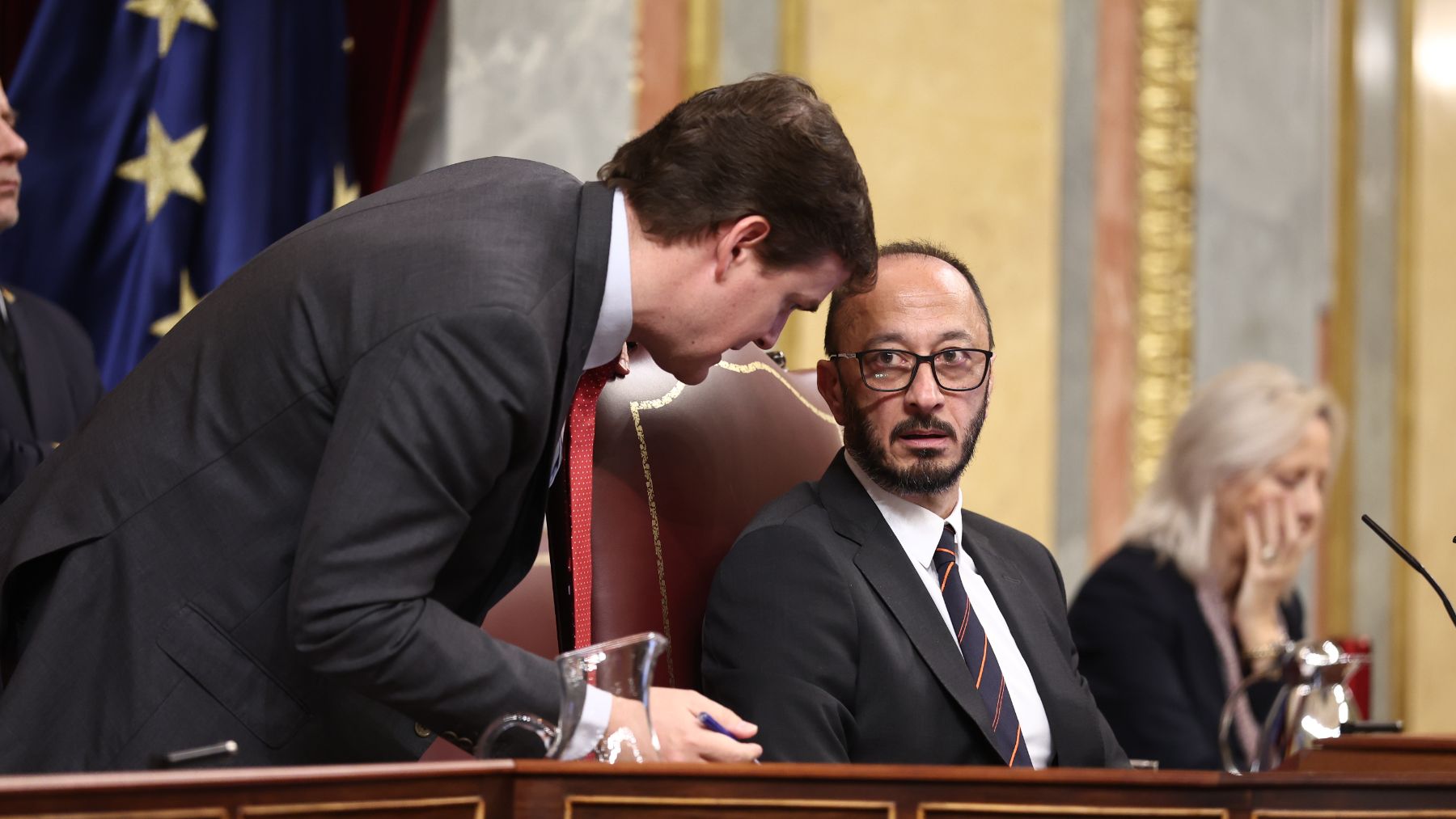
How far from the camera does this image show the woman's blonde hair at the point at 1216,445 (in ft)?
13.0

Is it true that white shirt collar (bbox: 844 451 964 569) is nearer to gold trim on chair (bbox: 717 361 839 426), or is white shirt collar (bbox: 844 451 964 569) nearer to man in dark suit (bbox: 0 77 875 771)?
gold trim on chair (bbox: 717 361 839 426)

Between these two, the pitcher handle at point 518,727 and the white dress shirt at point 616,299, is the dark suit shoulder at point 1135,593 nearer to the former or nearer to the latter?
the white dress shirt at point 616,299

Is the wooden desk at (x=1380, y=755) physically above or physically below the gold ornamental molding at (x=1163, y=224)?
below

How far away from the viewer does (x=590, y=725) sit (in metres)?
1.73

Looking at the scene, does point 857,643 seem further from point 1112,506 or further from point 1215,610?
point 1112,506

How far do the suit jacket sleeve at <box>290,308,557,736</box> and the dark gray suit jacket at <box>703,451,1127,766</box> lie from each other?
1.84 ft

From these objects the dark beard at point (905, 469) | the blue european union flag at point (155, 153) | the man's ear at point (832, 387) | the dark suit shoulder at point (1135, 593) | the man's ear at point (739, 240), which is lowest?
the dark suit shoulder at point (1135, 593)

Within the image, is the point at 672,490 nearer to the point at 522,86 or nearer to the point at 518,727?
the point at 518,727

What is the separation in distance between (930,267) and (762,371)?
0.34 m

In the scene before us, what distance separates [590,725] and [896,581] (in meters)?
0.83

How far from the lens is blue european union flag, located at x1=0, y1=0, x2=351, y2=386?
3.66 metres

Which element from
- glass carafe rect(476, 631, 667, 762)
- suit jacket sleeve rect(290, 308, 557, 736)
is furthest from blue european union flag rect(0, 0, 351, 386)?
glass carafe rect(476, 631, 667, 762)

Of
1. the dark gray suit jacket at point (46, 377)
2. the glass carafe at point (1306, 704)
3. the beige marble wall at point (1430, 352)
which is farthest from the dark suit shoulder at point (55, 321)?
the beige marble wall at point (1430, 352)

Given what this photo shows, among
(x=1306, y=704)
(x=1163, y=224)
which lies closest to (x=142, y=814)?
(x=1306, y=704)
